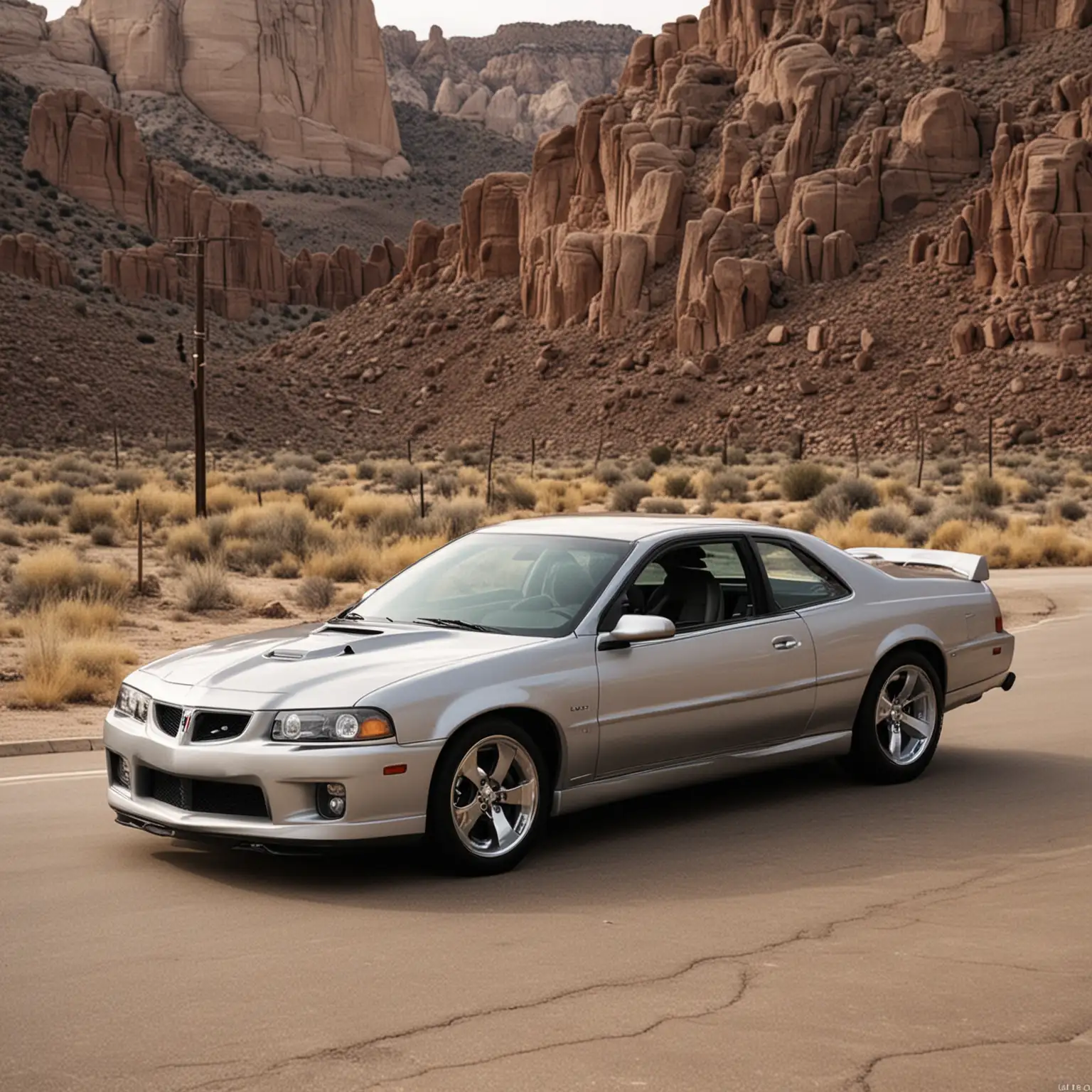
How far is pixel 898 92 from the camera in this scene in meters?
70.8

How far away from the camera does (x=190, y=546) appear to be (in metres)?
24.8

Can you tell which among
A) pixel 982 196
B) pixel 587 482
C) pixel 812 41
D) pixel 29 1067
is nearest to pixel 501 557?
Result: pixel 29 1067

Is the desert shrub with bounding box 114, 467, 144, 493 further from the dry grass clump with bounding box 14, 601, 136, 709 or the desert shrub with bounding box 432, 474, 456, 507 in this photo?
the dry grass clump with bounding box 14, 601, 136, 709

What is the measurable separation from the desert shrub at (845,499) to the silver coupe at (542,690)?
23068 mm

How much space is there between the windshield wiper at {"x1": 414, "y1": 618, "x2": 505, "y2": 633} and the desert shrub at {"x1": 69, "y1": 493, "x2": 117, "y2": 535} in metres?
22.3

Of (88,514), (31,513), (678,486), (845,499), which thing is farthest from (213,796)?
(678,486)

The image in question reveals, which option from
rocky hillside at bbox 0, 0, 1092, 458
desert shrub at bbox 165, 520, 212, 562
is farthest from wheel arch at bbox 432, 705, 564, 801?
rocky hillside at bbox 0, 0, 1092, 458

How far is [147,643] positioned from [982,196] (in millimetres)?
54243

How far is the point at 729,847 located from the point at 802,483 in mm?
31525

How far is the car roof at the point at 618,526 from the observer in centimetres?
812

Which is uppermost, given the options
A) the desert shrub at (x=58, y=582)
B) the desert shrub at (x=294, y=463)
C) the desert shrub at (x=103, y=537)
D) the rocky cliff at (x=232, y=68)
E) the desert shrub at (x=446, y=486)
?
the rocky cliff at (x=232, y=68)

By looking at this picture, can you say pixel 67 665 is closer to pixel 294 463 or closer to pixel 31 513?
pixel 31 513

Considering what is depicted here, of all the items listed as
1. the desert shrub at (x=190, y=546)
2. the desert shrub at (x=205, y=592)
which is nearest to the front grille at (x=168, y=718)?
the desert shrub at (x=205, y=592)

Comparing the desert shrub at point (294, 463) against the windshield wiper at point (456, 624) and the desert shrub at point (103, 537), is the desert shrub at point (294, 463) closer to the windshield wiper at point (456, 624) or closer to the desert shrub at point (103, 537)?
the desert shrub at point (103, 537)
